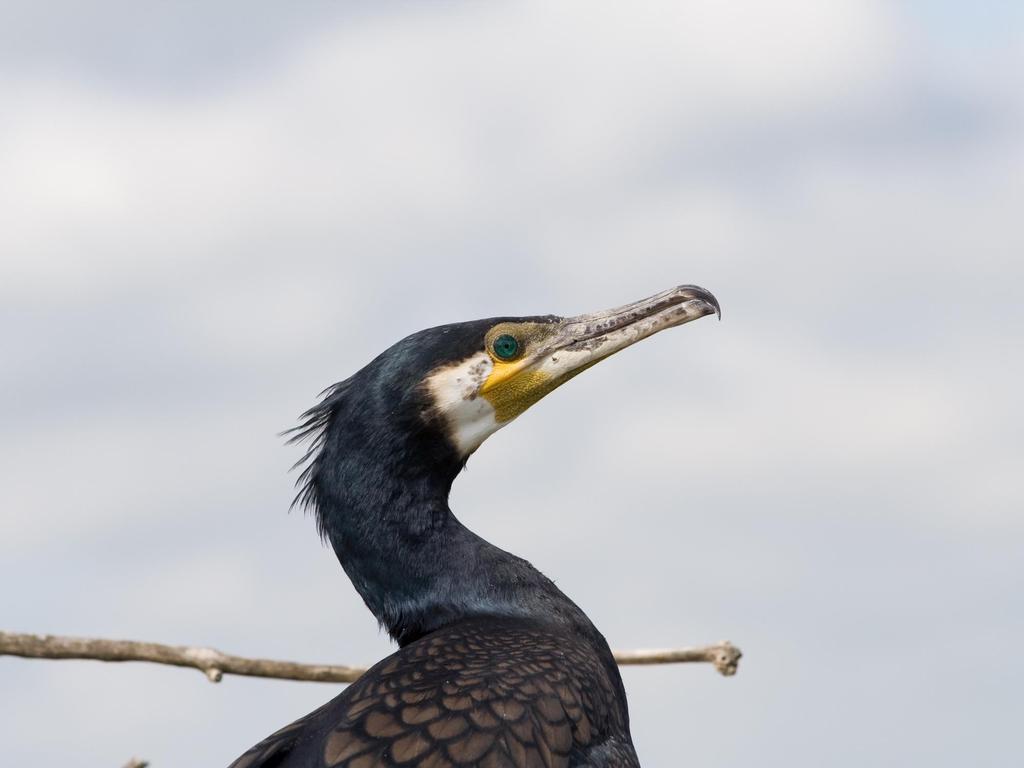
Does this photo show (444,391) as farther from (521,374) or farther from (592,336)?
(592,336)

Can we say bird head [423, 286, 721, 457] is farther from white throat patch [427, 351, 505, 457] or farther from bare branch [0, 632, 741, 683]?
bare branch [0, 632, 741, 683]

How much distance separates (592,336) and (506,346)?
0.40 m

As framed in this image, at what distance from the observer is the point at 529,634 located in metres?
5.50

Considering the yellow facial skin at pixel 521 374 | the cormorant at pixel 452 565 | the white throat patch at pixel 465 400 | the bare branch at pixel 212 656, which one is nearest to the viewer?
the cormorant at pixel 452 565

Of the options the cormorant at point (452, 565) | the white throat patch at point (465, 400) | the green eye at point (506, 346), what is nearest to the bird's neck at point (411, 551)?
the cormorant at point (452, 565)

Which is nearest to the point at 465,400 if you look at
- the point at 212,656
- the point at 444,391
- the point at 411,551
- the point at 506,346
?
the point at 444,391

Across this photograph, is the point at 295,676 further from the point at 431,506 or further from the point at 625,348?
the point at 625,348

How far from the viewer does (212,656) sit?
696 cm

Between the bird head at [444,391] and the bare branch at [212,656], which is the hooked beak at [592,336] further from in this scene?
the bare branch at [212,656]

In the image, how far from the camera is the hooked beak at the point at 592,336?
614 centimetres

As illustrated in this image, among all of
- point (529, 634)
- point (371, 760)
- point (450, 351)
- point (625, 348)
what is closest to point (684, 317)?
point (625, 348)

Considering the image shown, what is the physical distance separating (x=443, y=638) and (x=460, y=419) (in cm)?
94

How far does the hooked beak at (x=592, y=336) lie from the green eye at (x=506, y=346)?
58mm

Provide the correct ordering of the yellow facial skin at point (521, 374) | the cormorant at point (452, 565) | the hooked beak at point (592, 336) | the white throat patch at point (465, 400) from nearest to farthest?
the cormorant at point (452, 565) < the white throat patch at point (465, 400) < the yellow facial skin at point (521, 374) < the hooked beak at point (592, 336)
